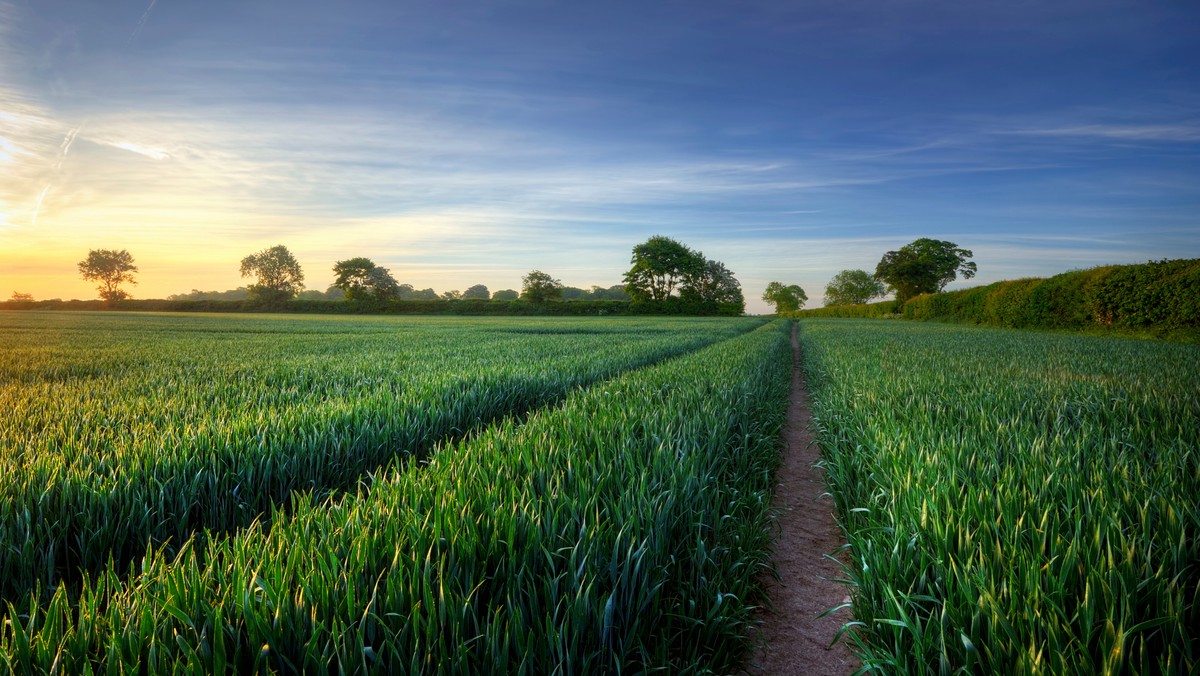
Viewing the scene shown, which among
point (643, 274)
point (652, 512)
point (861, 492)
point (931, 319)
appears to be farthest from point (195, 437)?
point (643, 274)

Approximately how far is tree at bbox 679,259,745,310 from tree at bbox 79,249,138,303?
361ft

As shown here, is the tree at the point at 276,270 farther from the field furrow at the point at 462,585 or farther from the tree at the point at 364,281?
the field furrow at the point at 462,585

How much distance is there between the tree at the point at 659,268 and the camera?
96.9 m

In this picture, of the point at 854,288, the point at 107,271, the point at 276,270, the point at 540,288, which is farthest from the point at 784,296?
the point at 107,271

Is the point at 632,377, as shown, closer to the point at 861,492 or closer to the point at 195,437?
the point at 861,492

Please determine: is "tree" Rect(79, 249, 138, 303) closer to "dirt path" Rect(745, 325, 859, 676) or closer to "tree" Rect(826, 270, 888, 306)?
"dirt path" Rect(745, 325, 859, 676)

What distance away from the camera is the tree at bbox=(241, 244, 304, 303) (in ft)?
351

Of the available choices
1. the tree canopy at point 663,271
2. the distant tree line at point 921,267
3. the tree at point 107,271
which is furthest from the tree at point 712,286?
the tree at point 107,271

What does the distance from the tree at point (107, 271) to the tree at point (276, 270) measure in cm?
1991

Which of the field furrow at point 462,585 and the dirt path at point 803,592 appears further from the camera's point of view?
the dirt path at point 803,592

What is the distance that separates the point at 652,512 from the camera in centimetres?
270

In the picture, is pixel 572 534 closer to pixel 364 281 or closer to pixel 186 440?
pixel 186 440

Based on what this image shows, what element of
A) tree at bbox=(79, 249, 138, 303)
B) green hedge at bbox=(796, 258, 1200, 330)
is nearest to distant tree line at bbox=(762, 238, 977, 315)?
green hedge at bbox=(796, 258, 1200, 330)

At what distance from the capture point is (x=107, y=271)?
98.1 meters
